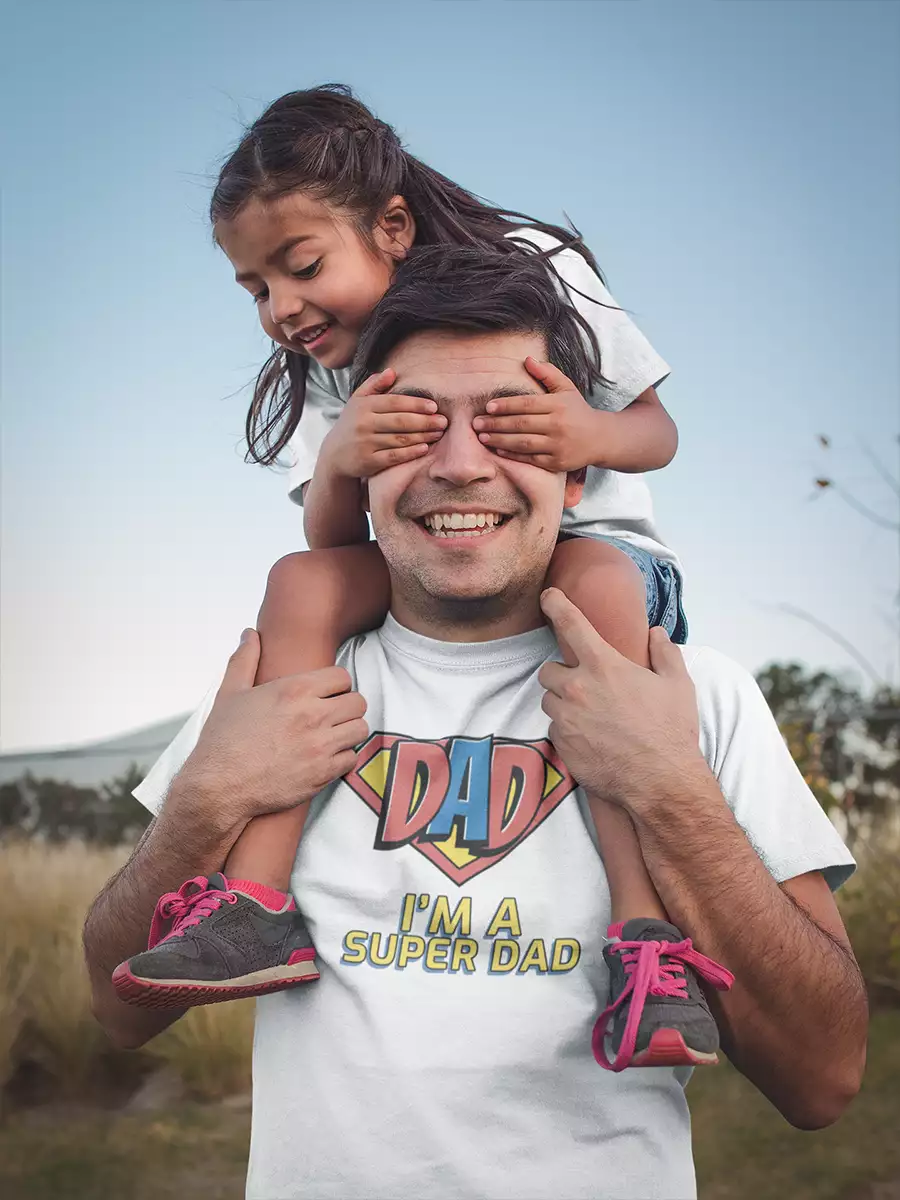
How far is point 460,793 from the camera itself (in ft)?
7.80

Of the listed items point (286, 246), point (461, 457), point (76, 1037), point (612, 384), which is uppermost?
point (286, 246)

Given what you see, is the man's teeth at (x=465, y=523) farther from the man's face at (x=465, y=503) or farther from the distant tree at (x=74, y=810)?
the distant tree at (x=74, y=810)

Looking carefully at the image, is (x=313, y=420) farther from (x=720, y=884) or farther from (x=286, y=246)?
(x=720, y=884)

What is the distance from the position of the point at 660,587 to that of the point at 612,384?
50 centimetres

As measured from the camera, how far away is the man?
2135 millimetres

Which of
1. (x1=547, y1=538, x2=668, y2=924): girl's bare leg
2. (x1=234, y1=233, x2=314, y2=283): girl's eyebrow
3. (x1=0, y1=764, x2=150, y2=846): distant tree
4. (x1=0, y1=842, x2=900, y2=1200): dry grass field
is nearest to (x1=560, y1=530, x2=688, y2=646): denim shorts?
(x1=547, y1=538, x2=668, y2=924): girl's bare leg

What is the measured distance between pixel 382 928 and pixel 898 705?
7.68 meters

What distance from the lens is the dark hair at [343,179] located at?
3.18 meters

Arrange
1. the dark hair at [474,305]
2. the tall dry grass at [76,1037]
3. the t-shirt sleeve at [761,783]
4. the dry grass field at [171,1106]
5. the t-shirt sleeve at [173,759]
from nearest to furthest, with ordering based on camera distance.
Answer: the t-shirt sleeve at [761,783]
the dark hair at [474,305]
the t-shirt sleeve at [173,759]
the dry grass field at [171,1106]
the tall dry grass at [76,1037]

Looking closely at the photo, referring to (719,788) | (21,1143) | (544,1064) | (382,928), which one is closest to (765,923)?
(719,788)

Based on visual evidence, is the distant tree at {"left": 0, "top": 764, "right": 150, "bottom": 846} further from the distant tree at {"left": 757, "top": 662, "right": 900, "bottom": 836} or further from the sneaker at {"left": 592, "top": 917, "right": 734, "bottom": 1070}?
the sneaker at {"left": 592, "top": 917, "right": 734, "bottom": 1070}

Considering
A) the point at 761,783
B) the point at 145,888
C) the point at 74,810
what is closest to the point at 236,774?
the point at 145,888

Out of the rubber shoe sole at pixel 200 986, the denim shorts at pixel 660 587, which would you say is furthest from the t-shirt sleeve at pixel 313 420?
the rubber shoe sole at pixel 200 986

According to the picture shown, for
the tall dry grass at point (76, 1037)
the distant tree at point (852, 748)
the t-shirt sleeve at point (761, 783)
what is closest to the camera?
the t-shirt sleeve at point (761, 783)
